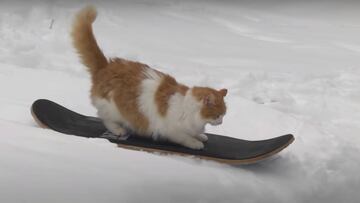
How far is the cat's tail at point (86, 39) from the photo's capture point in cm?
163

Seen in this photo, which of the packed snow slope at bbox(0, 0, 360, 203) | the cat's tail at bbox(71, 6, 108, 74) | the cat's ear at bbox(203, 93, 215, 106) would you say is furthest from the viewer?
the cat's tail at bbox(71, 6, 108, 74)

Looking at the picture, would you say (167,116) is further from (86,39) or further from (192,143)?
(86,39)

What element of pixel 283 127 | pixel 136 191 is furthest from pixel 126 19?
pixel 136 191

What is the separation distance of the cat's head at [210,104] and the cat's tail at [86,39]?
0.32 m

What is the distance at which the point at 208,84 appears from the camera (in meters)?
2.77

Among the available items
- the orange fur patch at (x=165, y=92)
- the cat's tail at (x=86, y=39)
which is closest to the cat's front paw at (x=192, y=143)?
the orange fur patch at (x=165, y=92)

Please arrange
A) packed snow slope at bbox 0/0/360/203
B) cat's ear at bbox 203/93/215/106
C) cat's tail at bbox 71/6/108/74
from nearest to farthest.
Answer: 1. packed snow slope at bbox 0/0/360/203
2. cat's ear at bbox 203/93/215/106
3. cat's tail at bbox 71/6/108/74

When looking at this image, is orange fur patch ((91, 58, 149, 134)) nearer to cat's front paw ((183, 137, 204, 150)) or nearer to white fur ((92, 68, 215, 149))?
white fur ((92, 68, 215, 149))

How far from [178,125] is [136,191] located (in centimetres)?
29

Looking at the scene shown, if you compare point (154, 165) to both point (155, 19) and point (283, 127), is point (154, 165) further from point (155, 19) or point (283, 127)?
point (155, 19)

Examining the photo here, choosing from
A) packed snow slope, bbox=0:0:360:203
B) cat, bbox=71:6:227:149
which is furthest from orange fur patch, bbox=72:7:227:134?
packed snow slope, bbox=0:0:360:203

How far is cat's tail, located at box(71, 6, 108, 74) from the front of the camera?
64.1 inches

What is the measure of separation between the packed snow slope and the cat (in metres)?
0.11

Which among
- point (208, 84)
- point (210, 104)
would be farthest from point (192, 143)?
point (208, 84)
